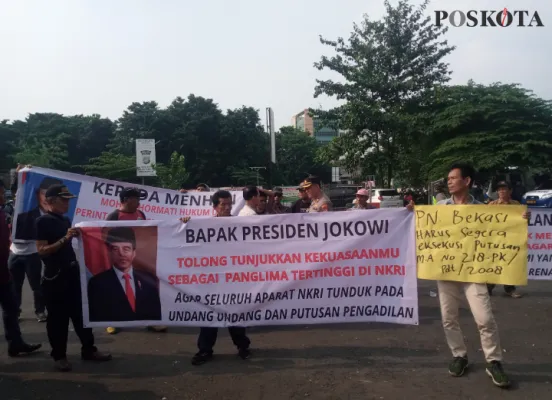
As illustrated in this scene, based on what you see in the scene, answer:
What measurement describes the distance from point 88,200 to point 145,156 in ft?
101

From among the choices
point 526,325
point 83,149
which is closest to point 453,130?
point 526,325

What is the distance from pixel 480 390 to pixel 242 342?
2.13 meters

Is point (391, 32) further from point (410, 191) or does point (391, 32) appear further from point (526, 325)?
point (526, 325)

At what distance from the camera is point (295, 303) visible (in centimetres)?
487

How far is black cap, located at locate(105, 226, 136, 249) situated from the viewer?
4988 millimetres

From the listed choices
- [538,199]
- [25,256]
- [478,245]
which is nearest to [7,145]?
[538,199]

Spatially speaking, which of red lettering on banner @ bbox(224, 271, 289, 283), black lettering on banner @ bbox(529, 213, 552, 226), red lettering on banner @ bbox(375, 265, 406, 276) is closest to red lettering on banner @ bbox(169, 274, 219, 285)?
red lettering on banner @ bbox(224, 271, 289, 283)

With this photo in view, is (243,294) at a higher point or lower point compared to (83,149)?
lower

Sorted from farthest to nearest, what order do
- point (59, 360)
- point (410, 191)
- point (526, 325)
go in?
1. point (410, 191)
2. point (526, 325)
3. point (59, 360)

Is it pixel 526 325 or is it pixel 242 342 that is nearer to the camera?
pixel 242 342

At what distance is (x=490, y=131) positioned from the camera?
2355 cm

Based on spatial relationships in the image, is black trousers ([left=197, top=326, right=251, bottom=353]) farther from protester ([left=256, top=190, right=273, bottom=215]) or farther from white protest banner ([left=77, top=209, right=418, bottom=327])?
protester ([left=256, top=190, right=273, bottom=215])

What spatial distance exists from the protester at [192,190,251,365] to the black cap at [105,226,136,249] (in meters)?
0.87

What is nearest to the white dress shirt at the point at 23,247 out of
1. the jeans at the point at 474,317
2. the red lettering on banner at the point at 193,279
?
the red lettering on banner at the point at 193,279
